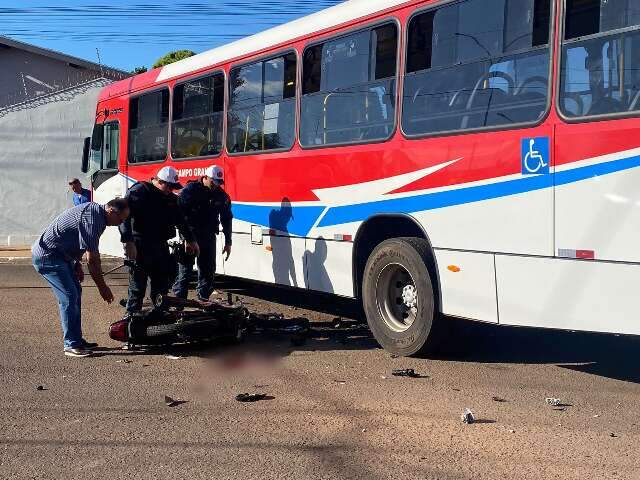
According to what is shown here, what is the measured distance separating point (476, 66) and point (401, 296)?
2298mm

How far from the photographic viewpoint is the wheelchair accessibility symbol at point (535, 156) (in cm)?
594

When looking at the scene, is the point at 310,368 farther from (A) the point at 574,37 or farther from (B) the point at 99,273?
(A) the point at 574,37

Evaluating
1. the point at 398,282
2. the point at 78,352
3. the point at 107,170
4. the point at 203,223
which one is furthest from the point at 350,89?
the point at 107,170

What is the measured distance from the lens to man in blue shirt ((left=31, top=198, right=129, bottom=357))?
7.16m

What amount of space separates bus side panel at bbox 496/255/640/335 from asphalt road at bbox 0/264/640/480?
62 cm

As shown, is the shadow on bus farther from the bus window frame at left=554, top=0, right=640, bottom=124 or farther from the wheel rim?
the bus window frame at left=554, top=0, right=640, bottom=124

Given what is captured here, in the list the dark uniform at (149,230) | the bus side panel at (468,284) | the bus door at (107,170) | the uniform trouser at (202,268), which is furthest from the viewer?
the bus door at (107,170)

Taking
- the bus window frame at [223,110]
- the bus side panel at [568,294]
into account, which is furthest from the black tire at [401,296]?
the bus window frame at [223,110]

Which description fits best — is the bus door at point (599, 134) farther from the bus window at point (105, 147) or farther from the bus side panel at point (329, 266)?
the bus window at point (105, 147)

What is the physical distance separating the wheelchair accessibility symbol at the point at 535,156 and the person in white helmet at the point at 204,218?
430cm

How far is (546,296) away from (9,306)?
24.4 ft

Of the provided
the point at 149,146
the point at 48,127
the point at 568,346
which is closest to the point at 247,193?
the point at 149,146

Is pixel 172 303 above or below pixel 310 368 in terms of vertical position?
above

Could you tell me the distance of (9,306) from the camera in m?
10.5
